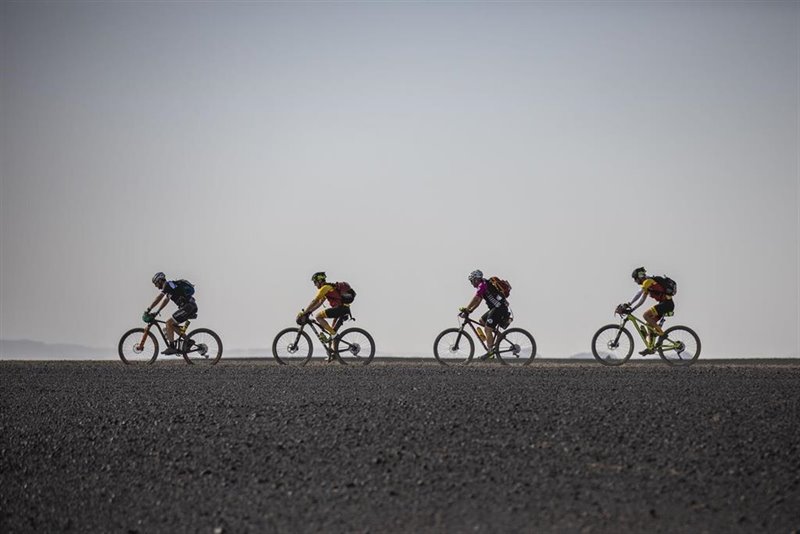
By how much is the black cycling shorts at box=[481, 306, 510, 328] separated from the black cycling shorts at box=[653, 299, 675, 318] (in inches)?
128

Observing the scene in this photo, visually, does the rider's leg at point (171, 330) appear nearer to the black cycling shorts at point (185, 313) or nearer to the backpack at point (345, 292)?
the black cycling shorts at point (185, 313)

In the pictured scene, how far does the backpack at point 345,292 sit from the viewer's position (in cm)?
1973

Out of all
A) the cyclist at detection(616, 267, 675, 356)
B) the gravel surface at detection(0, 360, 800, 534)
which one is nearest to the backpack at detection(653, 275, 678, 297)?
the cyclist at detection(616, 267, 675, 356)

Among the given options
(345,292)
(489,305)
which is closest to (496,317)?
(489,305)

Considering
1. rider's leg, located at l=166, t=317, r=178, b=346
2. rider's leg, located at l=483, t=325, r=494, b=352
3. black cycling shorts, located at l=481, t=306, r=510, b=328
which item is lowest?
rider's leg, located at l=166, t=317, r=178, b=346

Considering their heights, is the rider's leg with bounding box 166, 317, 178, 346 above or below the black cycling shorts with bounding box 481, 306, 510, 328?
below

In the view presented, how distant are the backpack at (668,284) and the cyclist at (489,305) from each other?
3.31m

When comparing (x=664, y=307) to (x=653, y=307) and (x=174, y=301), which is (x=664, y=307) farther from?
(x=174, y=301)

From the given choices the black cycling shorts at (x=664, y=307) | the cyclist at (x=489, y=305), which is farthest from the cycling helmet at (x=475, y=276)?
the black cycling shorts at (x=664, y=307)

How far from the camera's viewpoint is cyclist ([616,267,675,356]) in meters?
19.0

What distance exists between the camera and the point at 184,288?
20.5 m

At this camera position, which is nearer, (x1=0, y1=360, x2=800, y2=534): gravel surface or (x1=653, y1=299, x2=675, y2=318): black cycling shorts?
(x1=0, y1=360, x2=800, y2=534): gravel surface

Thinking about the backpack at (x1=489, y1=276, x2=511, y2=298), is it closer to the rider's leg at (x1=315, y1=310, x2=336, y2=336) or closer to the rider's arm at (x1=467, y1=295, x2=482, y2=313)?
the rider's arm at (x1=467, y1=295, x2=482, y2=313)

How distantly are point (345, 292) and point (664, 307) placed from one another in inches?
276
